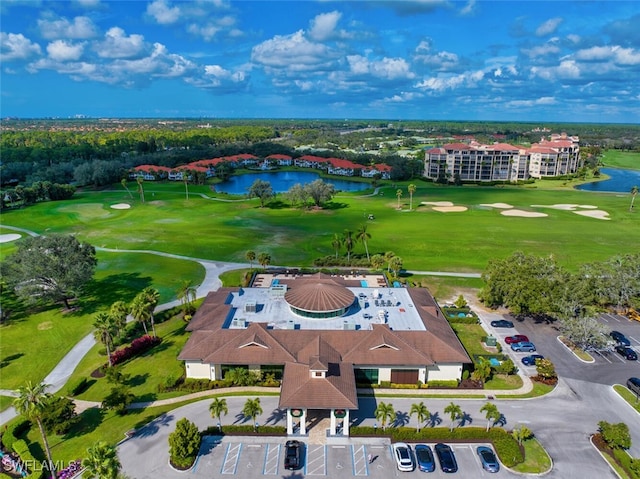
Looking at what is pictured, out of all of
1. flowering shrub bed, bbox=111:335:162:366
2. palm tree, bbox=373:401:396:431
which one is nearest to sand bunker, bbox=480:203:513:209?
palm tree, bbox=373:401:396:431

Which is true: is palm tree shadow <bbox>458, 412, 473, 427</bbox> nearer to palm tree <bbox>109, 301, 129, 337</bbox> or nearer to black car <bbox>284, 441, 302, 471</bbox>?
black car <bbox>284, 441, 302, 471</bbox>

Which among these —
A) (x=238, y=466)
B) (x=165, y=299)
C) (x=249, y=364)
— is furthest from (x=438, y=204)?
(x=238, y=466)

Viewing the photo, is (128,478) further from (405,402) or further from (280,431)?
(405,402)

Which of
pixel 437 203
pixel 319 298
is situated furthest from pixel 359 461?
pixel 437 203

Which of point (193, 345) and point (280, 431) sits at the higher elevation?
point (193, 345)

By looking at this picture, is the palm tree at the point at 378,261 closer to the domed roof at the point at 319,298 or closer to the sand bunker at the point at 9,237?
the domed roof at the point at 319,298

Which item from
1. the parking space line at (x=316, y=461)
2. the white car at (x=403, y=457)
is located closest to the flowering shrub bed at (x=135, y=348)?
the parking space line at (x=316, y=461)
